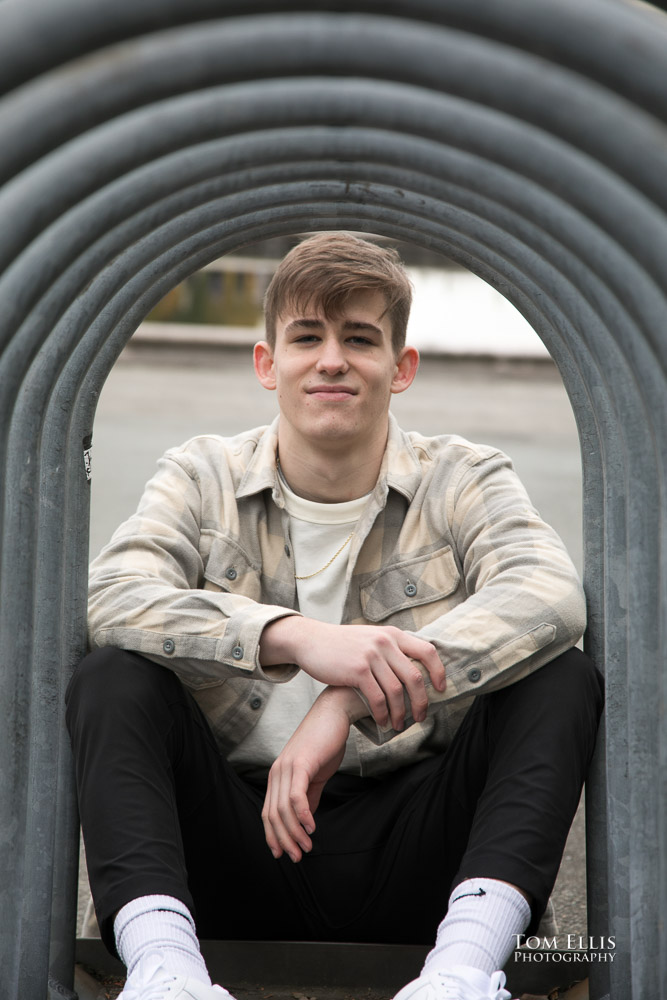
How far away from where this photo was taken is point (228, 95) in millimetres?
1037

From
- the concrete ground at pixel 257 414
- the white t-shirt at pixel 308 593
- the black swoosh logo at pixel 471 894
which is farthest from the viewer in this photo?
the concrete ground at pixel 257 414

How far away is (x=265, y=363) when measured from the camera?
241 centimetres

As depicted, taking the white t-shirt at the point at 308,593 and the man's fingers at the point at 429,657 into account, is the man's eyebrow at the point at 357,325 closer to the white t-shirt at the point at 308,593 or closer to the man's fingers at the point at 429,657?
the white t-shirt at the point at 308,593

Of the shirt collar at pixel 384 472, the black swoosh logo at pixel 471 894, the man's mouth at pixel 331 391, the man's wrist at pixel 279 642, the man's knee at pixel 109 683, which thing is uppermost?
the man's mouth at pixel 331 391

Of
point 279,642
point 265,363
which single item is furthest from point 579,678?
point 265,363

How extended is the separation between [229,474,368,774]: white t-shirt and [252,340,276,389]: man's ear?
0.75ft

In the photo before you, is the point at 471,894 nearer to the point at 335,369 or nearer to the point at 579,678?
Answer: the point at 579,678

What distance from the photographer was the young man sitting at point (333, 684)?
172 centimetres

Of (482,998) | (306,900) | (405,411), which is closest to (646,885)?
(482,998)

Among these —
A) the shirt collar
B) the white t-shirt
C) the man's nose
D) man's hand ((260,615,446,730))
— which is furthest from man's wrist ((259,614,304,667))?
the man's nose

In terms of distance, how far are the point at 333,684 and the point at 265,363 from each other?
2.62ft

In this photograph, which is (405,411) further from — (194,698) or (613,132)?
(613,132)

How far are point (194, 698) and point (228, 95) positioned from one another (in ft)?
4.16

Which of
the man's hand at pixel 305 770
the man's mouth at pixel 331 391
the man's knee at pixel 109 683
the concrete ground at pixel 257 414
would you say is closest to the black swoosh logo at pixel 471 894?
the man's hand at pixel 305 770
